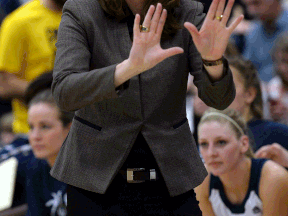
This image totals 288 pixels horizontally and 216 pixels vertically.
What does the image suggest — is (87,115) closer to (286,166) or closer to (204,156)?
(204,156)

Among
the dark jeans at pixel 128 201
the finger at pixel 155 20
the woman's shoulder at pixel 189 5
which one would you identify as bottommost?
the dark jeans at pixel 128 201

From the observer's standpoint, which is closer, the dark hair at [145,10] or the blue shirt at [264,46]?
the dark hair at [145,10]

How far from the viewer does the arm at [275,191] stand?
271cm

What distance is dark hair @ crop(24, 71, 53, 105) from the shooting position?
3447 millimetres

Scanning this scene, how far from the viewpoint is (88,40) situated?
1.52 metres

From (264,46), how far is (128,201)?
153 inches

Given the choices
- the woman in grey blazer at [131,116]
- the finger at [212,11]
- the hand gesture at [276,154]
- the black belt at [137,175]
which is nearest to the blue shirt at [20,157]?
the hand gesture at [276,154]

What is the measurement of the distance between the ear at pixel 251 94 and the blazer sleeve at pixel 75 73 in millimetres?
2209

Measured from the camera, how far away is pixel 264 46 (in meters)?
5.13

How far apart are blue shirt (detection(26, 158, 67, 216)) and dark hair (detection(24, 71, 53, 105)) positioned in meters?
0.50

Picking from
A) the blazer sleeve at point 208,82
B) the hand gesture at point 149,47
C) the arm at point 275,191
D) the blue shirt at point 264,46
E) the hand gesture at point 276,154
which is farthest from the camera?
the blue shirt at point 264,46

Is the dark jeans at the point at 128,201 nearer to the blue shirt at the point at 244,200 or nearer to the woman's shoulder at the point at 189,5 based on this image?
the woman's shoulder at the point at 189,5

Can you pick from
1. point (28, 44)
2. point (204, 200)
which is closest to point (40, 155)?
point (28, 44)

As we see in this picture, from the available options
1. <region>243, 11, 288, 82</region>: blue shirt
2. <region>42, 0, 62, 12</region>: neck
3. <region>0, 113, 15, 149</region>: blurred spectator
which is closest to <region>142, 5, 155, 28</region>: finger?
<region>42, 0, 62, 12</region>: neck
